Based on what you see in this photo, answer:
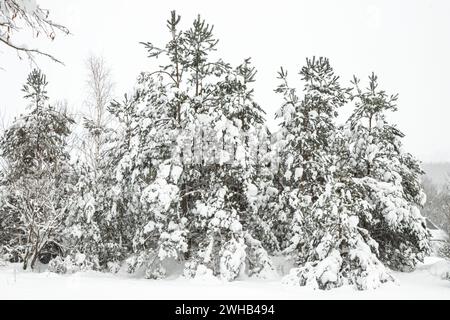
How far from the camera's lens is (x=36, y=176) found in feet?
50.4

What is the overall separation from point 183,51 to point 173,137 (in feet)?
11.4

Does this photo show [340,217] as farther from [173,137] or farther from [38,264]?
[38,264]

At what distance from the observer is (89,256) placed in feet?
53.5

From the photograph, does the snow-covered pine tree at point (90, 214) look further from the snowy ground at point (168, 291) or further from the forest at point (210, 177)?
the snowy ground at point (168, 291)

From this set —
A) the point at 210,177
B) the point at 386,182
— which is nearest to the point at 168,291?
the point at 210,177

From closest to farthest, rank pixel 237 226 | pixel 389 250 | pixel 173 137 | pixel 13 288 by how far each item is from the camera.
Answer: pixel 13 288 → pixel 237 226 → pixel 173 137 → pixel 389 250

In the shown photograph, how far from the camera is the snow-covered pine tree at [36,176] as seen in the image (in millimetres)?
15328

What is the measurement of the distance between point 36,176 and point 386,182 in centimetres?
1356

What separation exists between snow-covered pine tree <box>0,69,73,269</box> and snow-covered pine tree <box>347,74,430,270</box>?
1146 centimetres

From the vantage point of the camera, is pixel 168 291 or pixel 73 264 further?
pixel 73 264

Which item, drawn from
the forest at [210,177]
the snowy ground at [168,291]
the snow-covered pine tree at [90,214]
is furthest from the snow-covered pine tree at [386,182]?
the snow-covered pine tree at [90,214]

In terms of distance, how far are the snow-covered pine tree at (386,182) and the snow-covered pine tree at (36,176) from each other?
11.5 meters

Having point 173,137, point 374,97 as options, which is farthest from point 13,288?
point 374,97

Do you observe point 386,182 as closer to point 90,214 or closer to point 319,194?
point 319,194
